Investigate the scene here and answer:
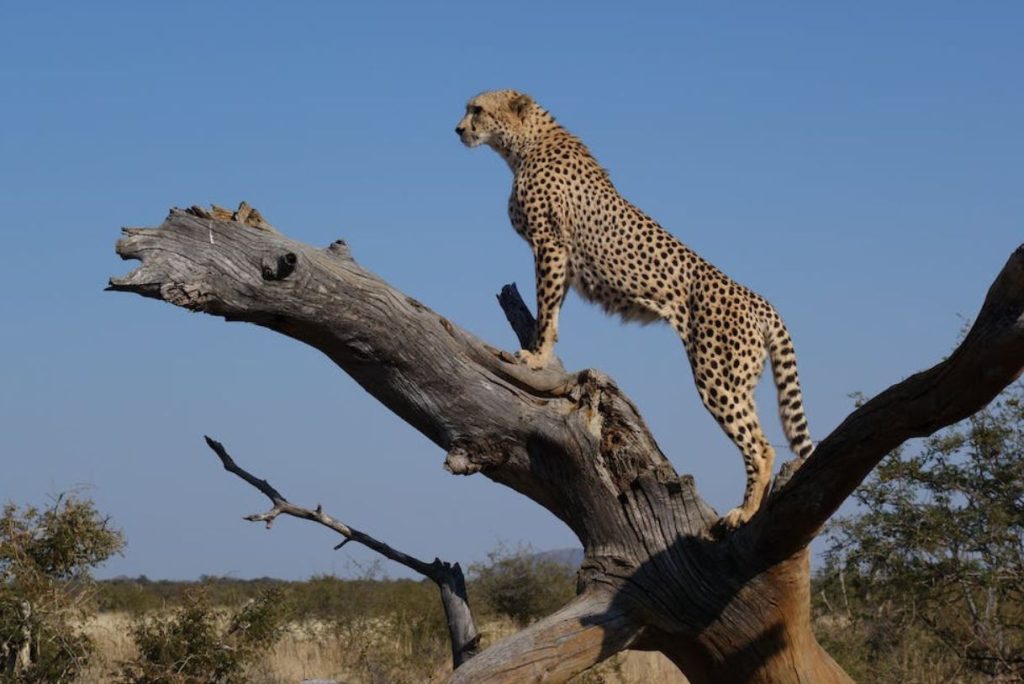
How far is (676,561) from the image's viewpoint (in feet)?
20.2

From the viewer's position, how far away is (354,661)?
43.6 feet

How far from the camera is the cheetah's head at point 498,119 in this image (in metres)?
8.30

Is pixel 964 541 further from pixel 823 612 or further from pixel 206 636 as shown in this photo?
pixel 206 636

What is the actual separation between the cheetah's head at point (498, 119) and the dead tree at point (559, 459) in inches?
90.8

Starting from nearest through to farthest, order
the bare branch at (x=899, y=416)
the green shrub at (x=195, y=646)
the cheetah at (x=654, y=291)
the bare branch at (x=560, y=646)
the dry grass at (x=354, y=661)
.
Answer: the bare branch at (x=899, y=416)
the bare branch at (x=560, y=646)
the cheetah at (x=654, y=291)
the green shrub at (x=195, y=646)
the dry grass at (x=354, y=661)

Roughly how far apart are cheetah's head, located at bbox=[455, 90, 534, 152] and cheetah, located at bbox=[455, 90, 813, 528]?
303 millimetres

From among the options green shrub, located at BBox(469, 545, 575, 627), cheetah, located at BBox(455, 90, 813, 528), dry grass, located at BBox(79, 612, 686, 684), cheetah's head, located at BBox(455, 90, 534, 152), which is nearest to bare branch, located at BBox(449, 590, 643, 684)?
cheetah, located at BBox(455, 90, 813, 528)

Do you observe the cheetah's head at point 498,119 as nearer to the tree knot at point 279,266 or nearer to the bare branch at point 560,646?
the tree knot at point 279,266

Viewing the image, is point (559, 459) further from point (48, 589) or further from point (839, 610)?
point (839, 610)

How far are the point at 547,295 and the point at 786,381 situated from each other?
132 centimetres

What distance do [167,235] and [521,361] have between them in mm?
1886

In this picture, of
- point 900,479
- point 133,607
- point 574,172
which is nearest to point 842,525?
point 900,479

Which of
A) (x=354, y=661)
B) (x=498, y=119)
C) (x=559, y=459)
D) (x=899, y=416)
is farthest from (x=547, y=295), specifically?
(x=354, y=661)

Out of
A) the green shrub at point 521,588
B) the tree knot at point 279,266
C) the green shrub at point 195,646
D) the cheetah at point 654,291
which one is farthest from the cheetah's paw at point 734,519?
the green shrub at point 521,588
